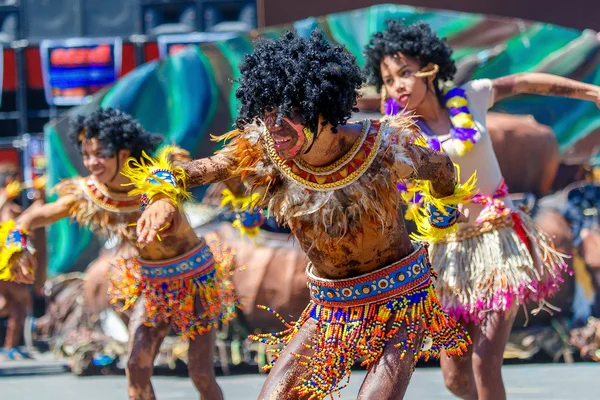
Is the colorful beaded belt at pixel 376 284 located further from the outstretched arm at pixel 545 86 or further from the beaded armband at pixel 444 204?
the outstretched arm at pixel 545 86

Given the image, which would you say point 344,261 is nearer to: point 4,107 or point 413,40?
point 413,40

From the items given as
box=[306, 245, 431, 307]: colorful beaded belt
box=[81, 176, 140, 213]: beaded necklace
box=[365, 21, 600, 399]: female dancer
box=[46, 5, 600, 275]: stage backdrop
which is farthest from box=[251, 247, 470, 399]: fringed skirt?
box=[46, 5, 600, 275]: stage backdrop

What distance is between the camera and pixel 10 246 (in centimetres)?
480

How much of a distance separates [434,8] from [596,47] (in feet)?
6.21

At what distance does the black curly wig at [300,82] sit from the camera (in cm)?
328

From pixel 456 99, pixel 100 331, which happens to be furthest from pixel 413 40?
pixel 100 331

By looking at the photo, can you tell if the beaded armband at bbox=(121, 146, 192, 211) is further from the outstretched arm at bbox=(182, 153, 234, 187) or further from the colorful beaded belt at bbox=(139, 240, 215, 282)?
the colorful beaded belt at bbox=(139, 240, 215, 282)

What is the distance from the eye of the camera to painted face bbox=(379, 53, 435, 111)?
4535 millimetres

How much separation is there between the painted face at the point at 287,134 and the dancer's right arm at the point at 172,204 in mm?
235

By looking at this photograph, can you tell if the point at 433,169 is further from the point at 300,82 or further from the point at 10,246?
the point at 10,246

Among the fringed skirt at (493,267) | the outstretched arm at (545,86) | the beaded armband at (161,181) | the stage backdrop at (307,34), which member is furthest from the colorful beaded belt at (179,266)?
the stage backdrop at (307,34)

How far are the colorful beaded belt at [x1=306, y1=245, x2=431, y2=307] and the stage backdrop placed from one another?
4798mm

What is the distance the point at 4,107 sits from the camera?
10305 mm

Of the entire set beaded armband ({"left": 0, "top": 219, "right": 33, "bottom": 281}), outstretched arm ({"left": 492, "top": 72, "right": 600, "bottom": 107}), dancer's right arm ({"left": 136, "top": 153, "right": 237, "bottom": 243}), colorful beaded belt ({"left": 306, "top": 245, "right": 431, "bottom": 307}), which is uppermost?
outstretched arm ({"left": 492, "top": 72, "right": 600, "bottom": 107})
